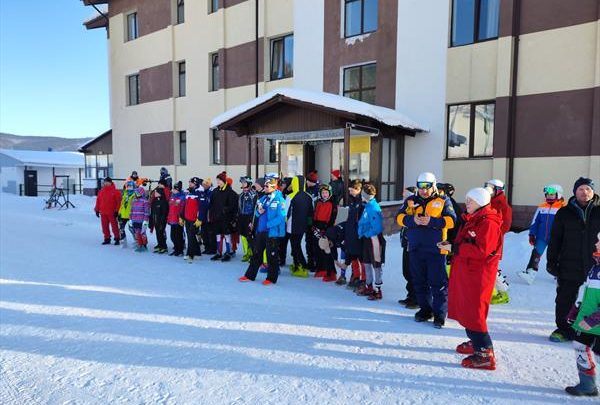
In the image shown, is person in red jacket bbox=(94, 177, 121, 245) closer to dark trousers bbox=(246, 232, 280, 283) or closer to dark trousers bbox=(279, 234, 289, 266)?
dark trousers bbox=(279, 234, 289, 266)

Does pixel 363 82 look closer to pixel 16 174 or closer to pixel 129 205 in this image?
pixel 129 205

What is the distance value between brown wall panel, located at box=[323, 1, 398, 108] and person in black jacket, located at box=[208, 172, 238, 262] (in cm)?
658

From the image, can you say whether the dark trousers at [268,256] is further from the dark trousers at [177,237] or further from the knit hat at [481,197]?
the knit hat at [481,197]

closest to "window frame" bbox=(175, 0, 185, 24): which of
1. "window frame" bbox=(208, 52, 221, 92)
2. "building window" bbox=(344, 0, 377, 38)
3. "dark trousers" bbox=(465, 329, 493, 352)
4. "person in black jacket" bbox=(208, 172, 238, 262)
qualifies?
"window frame" bbox=(208, 52, 221, 92)

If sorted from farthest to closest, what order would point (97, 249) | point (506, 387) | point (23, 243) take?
point (23, 243), point (97, 249), point (506, 387)

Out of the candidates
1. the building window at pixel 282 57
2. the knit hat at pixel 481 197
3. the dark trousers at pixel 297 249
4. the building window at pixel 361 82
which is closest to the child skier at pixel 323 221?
the dark trousers at pixel 297 249

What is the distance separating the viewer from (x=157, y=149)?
2011 cm

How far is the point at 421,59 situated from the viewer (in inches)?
465

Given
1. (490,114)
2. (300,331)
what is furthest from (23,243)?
(490,114)

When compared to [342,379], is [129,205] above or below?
above

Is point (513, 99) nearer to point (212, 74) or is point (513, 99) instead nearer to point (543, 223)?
point (543, 223)

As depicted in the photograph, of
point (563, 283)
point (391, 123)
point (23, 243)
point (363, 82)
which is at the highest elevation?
point (363, 82)

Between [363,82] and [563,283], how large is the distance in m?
10.3

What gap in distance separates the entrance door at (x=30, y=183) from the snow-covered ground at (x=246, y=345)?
30457 mm
